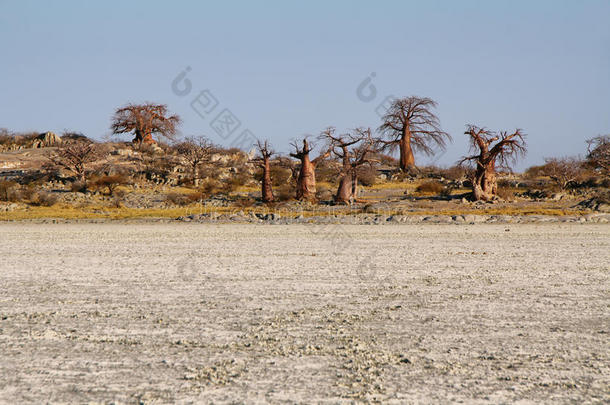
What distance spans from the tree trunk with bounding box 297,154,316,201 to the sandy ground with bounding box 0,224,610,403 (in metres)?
18.1

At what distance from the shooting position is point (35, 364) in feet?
15.4

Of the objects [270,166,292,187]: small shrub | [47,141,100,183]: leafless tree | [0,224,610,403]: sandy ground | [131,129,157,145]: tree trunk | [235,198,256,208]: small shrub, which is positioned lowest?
[0,224,610,403]: sandy ground

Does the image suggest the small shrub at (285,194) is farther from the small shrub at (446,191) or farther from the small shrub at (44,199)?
the small shrub at (44,199)

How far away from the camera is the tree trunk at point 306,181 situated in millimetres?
30406

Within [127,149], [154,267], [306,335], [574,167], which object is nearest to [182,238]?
[154,267]

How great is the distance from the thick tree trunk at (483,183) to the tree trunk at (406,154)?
48.4 feet

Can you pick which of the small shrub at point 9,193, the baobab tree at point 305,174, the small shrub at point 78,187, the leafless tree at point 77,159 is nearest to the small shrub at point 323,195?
the baobab tree at point 305,174

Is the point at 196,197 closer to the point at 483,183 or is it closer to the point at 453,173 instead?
the point at 483,183

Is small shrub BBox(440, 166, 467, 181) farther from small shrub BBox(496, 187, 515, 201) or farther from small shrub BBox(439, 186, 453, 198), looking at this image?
small shrub BBox(496, 187, 515, 201)

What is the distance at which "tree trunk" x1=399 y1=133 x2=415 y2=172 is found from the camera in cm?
4362

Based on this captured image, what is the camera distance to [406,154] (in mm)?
44062

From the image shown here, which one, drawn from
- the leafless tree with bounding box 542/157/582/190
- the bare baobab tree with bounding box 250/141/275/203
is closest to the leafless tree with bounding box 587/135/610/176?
the leafless tree with bounding box 542/157/582/190

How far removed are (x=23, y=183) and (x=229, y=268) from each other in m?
34.3

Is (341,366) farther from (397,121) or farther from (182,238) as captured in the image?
(397,121)
